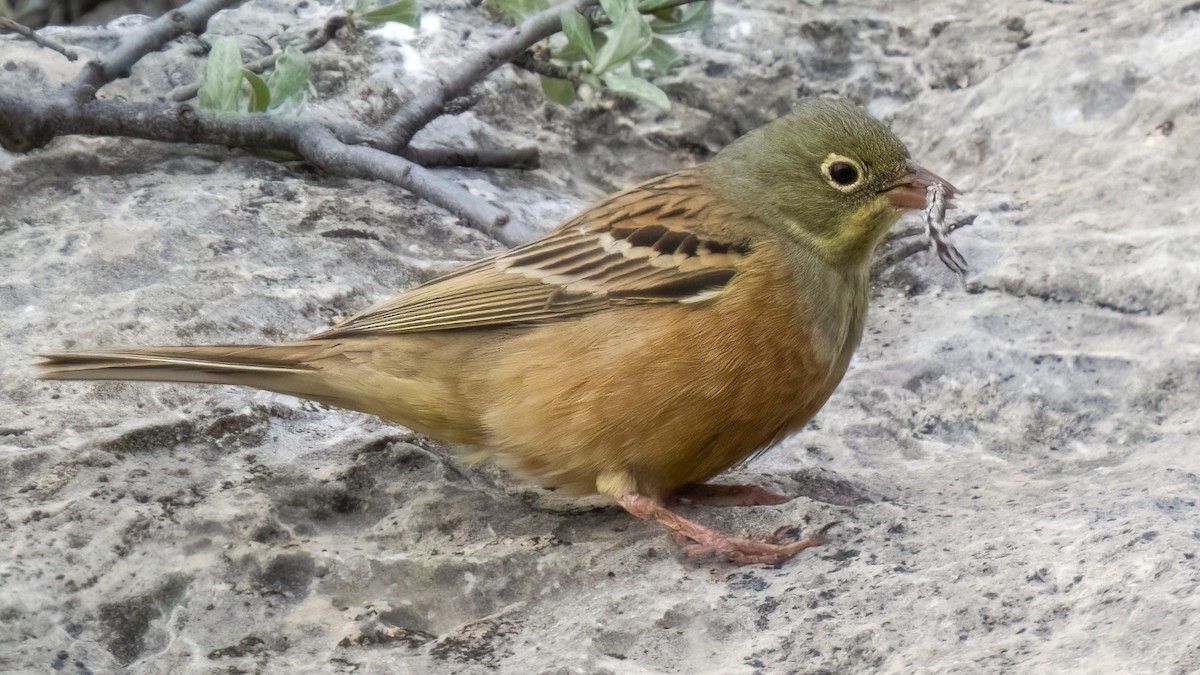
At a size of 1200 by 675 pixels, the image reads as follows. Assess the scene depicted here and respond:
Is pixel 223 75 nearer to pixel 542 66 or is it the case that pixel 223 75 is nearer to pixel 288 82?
pixel 288 82

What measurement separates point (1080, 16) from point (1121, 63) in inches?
24.3

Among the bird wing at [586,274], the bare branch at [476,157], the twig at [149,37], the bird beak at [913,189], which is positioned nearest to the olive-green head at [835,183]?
the bird beak at [913,189]

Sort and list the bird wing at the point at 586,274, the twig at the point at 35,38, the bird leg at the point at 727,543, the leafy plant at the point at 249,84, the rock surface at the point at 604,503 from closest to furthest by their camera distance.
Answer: the rock surface at the point at 604,503, the bird leg at the point at 727,543, the bird wing at the point at 586,274, the twig at the point at 35,38, the leafy plant at the point at 249,84

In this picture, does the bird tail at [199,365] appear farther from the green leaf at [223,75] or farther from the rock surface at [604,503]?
the green leaf at [223,75]

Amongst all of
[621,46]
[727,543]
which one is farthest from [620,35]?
[727,543]

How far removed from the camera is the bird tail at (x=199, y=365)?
12.6 feet

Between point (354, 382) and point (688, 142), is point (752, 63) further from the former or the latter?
point (354, 382)

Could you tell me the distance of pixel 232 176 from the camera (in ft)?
17.9

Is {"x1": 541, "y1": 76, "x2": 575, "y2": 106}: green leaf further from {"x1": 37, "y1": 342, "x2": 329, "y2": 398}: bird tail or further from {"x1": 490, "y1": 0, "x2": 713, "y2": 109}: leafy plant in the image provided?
{"x1": 37, "y1": 342, "x2": 329, "y2": 398}: bird tail

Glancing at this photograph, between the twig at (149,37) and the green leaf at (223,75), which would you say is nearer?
the green leaf at (223,75)

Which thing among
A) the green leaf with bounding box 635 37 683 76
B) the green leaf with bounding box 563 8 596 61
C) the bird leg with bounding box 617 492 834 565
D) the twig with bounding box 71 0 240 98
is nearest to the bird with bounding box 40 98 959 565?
the bird leg with bounding box 617 492 834 565

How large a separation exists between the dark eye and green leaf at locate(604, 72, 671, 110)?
1243 millimetres

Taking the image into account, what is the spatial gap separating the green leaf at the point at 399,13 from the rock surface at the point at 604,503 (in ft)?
1.73

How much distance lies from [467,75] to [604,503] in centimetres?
238
